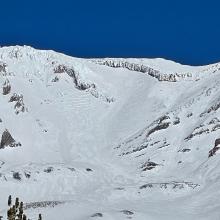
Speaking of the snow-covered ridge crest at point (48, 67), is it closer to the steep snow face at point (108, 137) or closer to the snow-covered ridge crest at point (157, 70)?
the steep snow face at point (108, 137)

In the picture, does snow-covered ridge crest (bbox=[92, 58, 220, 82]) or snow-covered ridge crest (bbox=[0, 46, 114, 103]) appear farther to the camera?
snow-covered ridge crest (bbox=[92, 58, 220, 82])

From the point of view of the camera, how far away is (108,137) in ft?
460

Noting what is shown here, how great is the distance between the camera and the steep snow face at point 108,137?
337ft

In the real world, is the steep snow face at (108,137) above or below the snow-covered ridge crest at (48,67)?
below

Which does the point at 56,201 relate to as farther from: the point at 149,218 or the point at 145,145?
the point at 145,145

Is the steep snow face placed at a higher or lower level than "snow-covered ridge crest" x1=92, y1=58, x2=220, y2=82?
lower

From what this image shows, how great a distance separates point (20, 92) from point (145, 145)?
3377 centimetres

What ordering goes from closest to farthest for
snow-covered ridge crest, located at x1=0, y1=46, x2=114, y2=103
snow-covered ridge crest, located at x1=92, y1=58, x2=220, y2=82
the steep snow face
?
the steep snow face → snow-covered ridge crest, located at x1=0, y1=46, x2=114, y2=103 → snow-covered ridge crest, located at x1=92, y1=58, x2=220, y2=82

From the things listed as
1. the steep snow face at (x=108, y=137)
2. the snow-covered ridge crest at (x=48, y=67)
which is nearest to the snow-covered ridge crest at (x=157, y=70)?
A: the steep snow face at (x=108, y=137)

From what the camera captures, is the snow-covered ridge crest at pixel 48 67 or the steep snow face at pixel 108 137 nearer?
the steep snow face at pixel 108 137

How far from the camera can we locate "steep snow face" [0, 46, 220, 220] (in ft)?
337

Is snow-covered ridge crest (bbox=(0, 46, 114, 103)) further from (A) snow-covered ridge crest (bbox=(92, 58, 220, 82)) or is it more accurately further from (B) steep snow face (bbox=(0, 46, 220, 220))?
(A) snow-covered ridge crest (bbox=(92, 58, 220, 82))

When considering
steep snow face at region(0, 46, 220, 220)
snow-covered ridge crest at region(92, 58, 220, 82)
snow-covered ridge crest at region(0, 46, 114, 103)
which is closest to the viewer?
steep snow face at region(0, 46, 220, 220)

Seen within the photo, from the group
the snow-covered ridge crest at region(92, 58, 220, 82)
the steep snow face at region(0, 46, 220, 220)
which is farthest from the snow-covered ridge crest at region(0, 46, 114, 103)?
the snow-covered ridge crest at region(92, 58, 220, 82)
